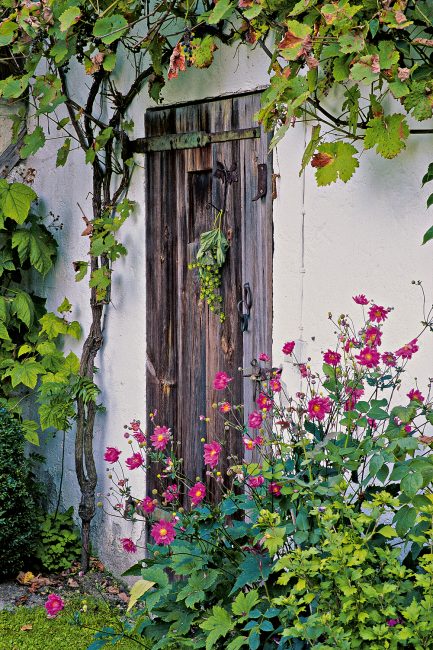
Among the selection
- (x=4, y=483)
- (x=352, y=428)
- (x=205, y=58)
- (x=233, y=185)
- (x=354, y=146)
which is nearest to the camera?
(x=352, y=428)

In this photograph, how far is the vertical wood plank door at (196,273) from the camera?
4.41m

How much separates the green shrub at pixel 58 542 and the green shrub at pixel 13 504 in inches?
6.7

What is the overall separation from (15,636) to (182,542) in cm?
157

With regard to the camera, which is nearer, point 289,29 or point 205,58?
point 289,29

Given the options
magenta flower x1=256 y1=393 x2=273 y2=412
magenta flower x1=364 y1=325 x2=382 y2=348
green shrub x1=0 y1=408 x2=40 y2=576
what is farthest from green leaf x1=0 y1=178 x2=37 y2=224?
magenta flower x1=364 y1=325 x2=382 y2=348

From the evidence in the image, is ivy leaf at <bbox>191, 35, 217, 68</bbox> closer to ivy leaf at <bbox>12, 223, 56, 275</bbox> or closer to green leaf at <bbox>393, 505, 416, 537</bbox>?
ivy leaf at <bbox>12, 223, 56, 275</bbox>

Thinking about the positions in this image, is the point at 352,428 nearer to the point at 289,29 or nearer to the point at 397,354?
the point at 397,354

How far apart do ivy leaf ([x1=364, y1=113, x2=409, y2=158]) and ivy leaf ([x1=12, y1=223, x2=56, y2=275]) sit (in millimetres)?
2819

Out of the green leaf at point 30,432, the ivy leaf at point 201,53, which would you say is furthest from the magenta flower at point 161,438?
the green leaf at point 30,432

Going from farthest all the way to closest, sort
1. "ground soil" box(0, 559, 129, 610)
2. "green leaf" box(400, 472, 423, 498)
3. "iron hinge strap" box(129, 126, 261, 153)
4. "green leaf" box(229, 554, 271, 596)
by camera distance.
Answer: "ground soil" box(0, 559, 129, 610), "iron hinge strap" box(129, 126, 261, 153), "green leaf" box(229, 554, 271, 596), "green leaf" box(400, 472, 423, 498)

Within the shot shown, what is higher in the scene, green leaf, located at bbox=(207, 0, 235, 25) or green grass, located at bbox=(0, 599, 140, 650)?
green leaf, located at bbox=(207, 0, 235, 25)

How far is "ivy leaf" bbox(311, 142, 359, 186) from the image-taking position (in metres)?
3.55

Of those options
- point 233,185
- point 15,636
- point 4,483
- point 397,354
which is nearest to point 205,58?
point 233,185

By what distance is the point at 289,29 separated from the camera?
322 cm
